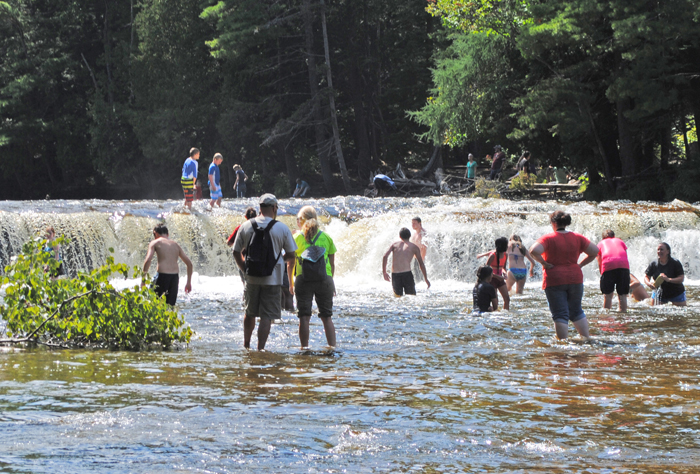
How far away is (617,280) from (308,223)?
5896 millimetres

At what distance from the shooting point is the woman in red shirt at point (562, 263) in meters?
8.98

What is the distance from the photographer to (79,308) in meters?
8.71

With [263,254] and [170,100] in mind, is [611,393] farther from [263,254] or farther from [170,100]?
[170,100]

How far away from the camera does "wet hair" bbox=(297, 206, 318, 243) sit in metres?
8.62

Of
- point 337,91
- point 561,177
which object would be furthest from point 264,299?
point 337,91

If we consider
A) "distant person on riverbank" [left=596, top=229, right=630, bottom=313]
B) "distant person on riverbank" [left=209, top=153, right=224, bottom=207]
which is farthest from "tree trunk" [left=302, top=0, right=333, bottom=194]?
"distant person on riverbank" [left=596, top=229, right=630, bottom=313]

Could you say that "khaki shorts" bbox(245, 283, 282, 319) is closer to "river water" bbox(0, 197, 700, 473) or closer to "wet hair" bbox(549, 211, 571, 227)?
"river water" bbox(0, 197, 700, 473)

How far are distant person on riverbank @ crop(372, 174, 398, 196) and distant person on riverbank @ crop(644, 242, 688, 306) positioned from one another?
21725mm

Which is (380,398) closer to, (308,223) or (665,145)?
(308,223)

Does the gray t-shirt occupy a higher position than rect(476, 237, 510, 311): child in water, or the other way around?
the gray t-shirt

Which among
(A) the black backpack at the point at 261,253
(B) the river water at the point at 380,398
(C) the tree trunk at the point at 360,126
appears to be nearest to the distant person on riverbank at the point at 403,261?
(B) the river water at the point at 380,398

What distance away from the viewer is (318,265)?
340 inches

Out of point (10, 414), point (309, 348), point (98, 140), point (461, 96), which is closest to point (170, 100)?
point (98, 140)

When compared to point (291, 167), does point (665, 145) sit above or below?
below
